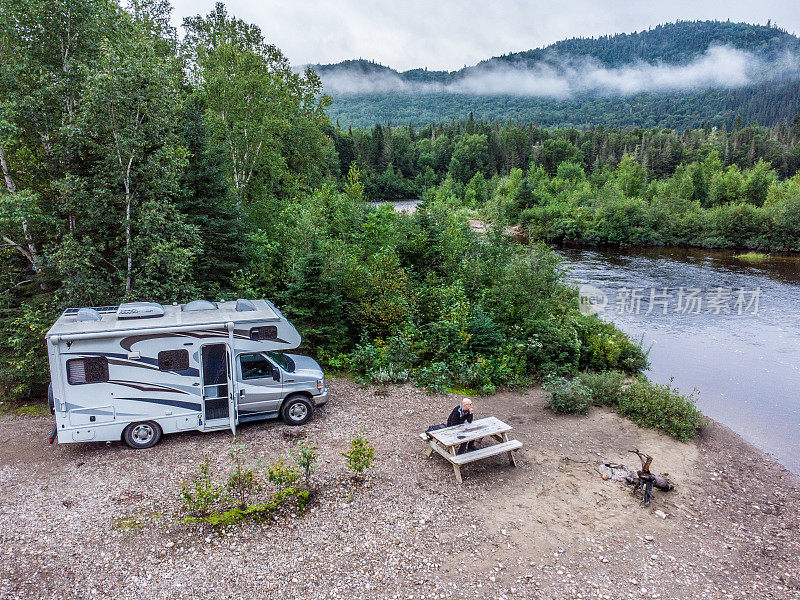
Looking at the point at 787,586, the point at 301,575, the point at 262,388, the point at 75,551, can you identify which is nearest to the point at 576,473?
the point at 787,586

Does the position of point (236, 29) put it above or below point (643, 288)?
above

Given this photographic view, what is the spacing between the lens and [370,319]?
657 inches

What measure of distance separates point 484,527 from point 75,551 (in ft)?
21.9

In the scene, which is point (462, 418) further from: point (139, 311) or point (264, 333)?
point (139, 311)

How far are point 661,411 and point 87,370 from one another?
14.0m

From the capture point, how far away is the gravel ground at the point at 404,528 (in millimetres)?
6898

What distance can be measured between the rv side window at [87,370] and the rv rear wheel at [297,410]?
3928 millimetres

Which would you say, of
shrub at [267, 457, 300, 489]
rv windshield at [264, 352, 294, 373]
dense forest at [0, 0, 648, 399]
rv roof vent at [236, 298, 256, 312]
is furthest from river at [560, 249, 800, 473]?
rv roof vent at [236, 298, 256, 312]

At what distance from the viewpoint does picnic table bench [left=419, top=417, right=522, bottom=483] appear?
9.52m

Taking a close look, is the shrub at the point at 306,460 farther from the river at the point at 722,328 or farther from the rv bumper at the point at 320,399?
the river at the point at 722,328

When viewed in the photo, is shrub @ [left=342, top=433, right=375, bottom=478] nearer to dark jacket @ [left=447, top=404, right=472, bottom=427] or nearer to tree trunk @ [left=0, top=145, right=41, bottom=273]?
dark jacket @ [left=447, top=404, right=472, bottom=427]

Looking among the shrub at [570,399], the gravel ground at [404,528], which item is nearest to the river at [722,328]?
the shrub at [570,399]

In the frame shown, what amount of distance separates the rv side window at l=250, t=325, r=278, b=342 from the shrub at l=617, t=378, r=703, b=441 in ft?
32.5

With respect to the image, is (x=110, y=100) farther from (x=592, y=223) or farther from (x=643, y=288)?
(x=592, y=223)
